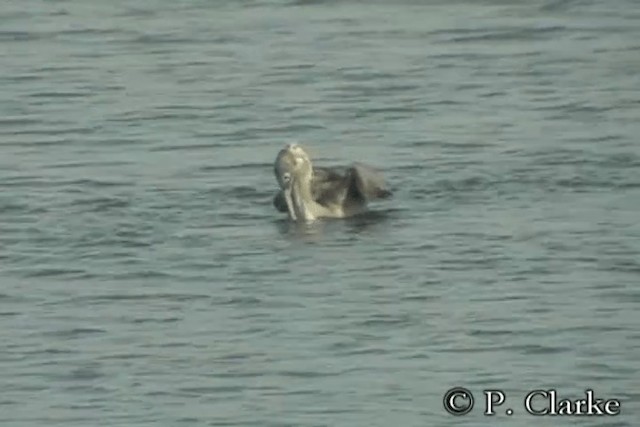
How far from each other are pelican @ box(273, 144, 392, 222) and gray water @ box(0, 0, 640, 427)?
0.15m

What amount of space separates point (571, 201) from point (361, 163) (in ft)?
5.18

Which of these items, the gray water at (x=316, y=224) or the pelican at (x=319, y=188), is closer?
the gray water at (x=316, y=224)

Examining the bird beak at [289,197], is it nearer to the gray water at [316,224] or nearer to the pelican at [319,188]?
the pelican at [319,188]

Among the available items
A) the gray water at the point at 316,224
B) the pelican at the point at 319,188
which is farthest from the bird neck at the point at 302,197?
the gray water at the point at 316,224

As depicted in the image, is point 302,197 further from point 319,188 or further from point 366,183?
point 366,183

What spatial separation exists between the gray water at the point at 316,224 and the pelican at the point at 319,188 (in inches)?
5.7

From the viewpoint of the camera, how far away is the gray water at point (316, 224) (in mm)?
15906

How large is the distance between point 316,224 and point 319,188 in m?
0.26

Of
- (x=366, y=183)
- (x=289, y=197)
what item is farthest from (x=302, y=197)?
(x=366, y=183)

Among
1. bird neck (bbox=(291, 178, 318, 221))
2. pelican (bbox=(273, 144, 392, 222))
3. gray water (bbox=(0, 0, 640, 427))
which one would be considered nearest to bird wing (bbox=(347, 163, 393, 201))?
pelican (bbox=(273, 144, 392, 222))

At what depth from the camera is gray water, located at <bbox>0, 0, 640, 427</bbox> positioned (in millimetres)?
15906

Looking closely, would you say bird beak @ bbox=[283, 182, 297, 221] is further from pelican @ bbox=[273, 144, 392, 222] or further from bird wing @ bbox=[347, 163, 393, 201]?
bird wing @ bbox=[347, 163, 393, 201]

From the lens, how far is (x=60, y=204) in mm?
20297

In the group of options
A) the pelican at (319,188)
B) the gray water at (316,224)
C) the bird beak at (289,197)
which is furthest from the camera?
the bird beak at (289,197)
